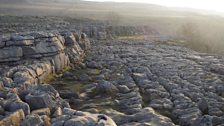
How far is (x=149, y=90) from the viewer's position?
3806 cm

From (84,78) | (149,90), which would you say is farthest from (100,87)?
(84,78)

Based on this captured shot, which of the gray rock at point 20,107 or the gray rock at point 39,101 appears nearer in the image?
the gray rock at point 20,107

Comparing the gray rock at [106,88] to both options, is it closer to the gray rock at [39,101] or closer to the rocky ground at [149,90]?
the rocky ground at [149,90]

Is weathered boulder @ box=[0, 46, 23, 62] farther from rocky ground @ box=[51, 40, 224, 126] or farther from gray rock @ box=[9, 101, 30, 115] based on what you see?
gray rock @ box=[9, 101, 30, 115]

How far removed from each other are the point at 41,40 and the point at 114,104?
59.8 ft

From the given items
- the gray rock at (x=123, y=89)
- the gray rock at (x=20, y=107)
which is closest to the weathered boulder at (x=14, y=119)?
the gray rock at (x=20, y=107)

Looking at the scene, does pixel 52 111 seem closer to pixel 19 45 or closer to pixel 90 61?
pixel 19 45

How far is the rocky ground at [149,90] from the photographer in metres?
29.4

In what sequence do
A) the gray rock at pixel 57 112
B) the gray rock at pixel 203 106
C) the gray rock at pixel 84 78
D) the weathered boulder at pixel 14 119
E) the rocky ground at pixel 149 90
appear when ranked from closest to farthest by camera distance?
the weathered boulder at pixel 14 119
the gray rock at pixel 57 112
the rocky ground at pixel 149 90
the gray rock at pixel 203 106
the gray rock at pixel 84 78

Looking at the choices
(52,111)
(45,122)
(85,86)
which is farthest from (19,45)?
(45,122)

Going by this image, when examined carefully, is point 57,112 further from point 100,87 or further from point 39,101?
point 100,87

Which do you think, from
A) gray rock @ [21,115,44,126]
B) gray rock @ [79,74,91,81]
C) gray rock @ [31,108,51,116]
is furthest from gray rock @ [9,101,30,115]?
gray rock @ [79,74,91,81]

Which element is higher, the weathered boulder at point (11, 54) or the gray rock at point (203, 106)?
the weathered boulder at point (11, 54)

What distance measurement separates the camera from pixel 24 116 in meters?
23.8
